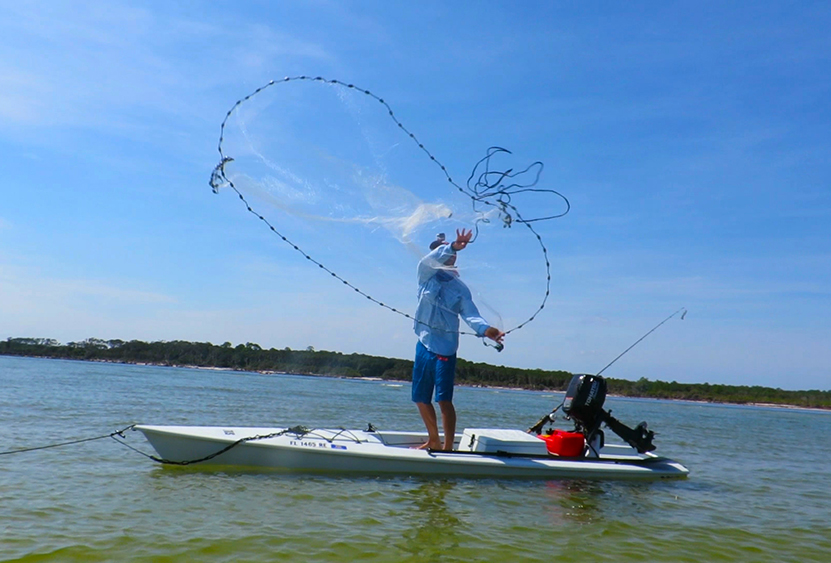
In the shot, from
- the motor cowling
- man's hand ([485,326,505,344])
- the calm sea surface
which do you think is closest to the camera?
the calm sea surface

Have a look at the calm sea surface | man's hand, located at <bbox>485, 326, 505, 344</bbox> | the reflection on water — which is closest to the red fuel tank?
the calm sea surface

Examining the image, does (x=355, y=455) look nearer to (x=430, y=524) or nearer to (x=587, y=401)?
(x=430, y=524)

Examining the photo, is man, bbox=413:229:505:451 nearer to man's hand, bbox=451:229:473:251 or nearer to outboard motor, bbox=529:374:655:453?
man's hand, bbox=451:229:473:251

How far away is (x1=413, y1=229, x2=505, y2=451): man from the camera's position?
8406 millimetres

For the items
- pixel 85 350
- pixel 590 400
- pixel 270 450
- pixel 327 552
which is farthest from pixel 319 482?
pixel 85 350

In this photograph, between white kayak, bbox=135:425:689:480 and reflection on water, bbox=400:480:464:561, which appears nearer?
reflection on water, bbox=400:480:464:561

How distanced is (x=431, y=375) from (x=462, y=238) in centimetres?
186

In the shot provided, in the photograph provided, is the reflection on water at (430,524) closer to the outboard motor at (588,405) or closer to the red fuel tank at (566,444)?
the red fuel tank at (566,444)

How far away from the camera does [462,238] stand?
26.5 ft

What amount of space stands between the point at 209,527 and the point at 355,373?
89560 mm

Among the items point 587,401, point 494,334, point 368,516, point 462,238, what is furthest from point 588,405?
point 368,516

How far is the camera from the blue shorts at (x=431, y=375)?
27.8ft

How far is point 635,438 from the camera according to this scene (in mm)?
10570

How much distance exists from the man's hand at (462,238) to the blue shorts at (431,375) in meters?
1.49
